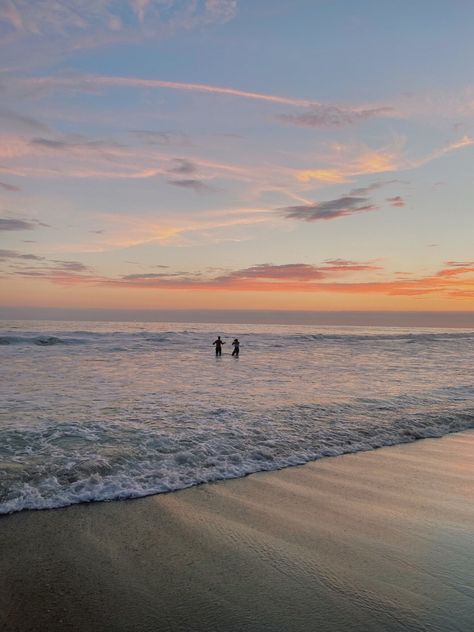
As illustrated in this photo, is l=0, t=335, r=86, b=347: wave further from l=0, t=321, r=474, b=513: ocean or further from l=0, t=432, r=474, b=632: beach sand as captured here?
l=0, t=432, r=474, b=632: beach sand

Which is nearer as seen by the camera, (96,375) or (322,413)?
(322,413)

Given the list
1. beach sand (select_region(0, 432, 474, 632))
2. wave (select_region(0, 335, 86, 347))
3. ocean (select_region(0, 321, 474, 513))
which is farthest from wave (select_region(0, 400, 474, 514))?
wave (select_region(0, 335, 86, 347))

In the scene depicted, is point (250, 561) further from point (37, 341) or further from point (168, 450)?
point (37, 341)

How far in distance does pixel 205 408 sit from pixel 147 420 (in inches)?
84.1

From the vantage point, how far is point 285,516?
5.55m

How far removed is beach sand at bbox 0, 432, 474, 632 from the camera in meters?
3.54

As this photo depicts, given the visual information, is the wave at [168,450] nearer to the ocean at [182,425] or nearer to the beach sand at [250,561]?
the ocean at [182,425]

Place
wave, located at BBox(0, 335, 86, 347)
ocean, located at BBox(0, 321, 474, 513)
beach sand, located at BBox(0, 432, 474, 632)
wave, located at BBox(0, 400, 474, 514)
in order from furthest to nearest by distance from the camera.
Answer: wave, located at BBox(0, 335, 86, 347), ocean, located at BBox(0, 321, 474, 513), wave, located at BBox(0, 400, 474, 514), beach sand, located at BBox(0, 432, 474, 632)

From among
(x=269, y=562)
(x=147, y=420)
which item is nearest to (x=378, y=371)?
(x=147, y=420)

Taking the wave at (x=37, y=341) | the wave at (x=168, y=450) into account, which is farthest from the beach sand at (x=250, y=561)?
the wave at (x=37, y=341)

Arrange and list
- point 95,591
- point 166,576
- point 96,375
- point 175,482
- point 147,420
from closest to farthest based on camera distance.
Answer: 1. point 95,591
2. point 166,576
3. point 175,482
4. point 147,420
5. point 96,375

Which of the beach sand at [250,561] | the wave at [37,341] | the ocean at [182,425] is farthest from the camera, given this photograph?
the wave at [37,341]

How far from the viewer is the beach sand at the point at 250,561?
11.6 feet

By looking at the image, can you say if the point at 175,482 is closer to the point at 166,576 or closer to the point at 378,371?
the point at 166,576
